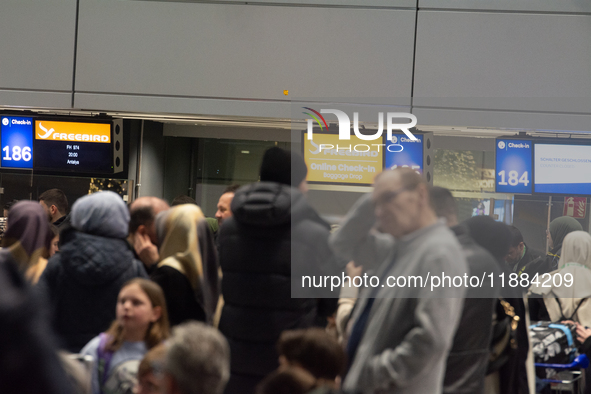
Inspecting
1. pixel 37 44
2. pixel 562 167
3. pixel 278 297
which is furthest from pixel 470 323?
pixel 37 44

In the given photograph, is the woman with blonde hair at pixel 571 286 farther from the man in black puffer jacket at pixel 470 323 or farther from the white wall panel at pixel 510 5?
the white wall panel at pixel 510 5

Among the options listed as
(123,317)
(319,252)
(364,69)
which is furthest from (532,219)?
(123,317)

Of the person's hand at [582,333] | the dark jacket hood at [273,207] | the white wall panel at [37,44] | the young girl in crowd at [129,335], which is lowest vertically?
the person's hand at [582,333]

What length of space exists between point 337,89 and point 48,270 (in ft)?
13.3

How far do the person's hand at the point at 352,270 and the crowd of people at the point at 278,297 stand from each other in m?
0.01

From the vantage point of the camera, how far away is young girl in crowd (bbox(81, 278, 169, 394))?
2.42m

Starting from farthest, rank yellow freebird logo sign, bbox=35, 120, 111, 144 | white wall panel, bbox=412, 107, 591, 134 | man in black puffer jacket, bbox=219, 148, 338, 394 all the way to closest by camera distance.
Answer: yellow freebird logo sign, bbox=35, 120, 111, 144 < white wall panel, bbox=412, 107, 591, 134 < man in black puffer jacket, bbox=219, 148, 338, 394

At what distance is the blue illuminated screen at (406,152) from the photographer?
19.7ft

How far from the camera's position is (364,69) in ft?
20.1

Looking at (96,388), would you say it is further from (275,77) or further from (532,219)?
(532,219)

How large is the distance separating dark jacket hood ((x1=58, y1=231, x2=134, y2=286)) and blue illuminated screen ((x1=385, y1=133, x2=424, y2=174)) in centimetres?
378

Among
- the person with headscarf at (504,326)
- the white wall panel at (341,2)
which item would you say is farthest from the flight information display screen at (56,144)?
the person with headscarf at (504,326)

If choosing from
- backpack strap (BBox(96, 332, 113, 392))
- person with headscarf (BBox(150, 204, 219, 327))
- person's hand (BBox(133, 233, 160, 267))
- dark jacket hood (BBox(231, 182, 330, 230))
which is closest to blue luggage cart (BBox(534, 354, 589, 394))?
dark jacket hood (BBox(231, 182, 330, 230))

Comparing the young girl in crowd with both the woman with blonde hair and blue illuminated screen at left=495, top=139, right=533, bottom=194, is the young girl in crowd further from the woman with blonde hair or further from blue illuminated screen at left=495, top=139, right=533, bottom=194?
blue illuminated screen at left=495, top=139, right=533, bottom=194
